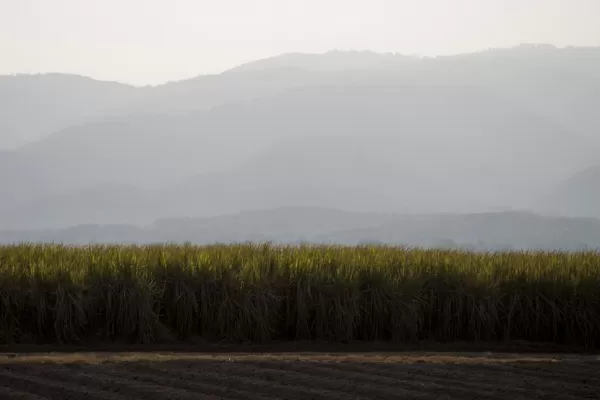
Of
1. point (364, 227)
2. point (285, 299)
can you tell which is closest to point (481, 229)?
point (364, 227)

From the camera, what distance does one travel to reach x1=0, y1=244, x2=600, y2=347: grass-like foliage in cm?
802

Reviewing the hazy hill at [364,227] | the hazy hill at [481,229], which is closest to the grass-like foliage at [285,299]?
the hazy hill at [364,227]

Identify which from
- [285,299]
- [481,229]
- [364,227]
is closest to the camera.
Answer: [285,299]

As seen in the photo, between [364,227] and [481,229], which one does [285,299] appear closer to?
[481,229]

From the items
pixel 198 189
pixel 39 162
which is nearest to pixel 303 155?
pixel 198 189

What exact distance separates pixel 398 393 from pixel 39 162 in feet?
437

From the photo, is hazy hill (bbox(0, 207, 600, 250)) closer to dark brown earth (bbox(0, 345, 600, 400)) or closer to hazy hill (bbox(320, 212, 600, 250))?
hazy hill (bbox(320, 212, 600, 250))

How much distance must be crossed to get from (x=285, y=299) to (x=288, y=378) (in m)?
2.61

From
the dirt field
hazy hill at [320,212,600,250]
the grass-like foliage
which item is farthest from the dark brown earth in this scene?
hazy hill at [320,212,600,250]

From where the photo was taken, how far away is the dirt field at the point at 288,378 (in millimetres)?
5469

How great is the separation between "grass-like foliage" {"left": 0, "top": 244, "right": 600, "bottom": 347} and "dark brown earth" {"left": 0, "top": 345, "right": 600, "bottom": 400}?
1256 millimetres

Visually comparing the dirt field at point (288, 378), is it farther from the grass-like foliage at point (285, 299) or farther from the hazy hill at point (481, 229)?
the hazy hill at point (481, 229)

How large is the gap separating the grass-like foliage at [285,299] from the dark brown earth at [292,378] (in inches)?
49.5

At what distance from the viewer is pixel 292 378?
19.0 feet
